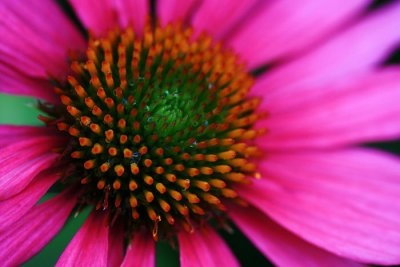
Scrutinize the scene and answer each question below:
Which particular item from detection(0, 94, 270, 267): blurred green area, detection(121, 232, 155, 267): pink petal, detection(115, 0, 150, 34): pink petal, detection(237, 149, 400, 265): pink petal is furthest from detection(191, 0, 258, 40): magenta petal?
detection(121, 232, 155, 267): pink petal

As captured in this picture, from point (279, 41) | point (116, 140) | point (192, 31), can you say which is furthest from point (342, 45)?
point (116, 140)

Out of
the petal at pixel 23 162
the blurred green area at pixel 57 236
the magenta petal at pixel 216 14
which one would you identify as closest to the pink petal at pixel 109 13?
the magenta petal at pixel 216 14

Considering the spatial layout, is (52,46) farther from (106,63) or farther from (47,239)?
(47,239)

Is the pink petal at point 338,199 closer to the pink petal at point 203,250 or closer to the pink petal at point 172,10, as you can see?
the pink petal at point 203,250

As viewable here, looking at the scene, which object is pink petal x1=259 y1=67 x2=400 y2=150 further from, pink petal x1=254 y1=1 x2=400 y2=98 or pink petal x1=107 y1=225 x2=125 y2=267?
pink petal x1=107 y1=225 x2=125 y2=267

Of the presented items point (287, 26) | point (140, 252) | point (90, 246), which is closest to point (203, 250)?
Answer: point (140, 252)

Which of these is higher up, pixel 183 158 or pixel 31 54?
pixel 31 54
